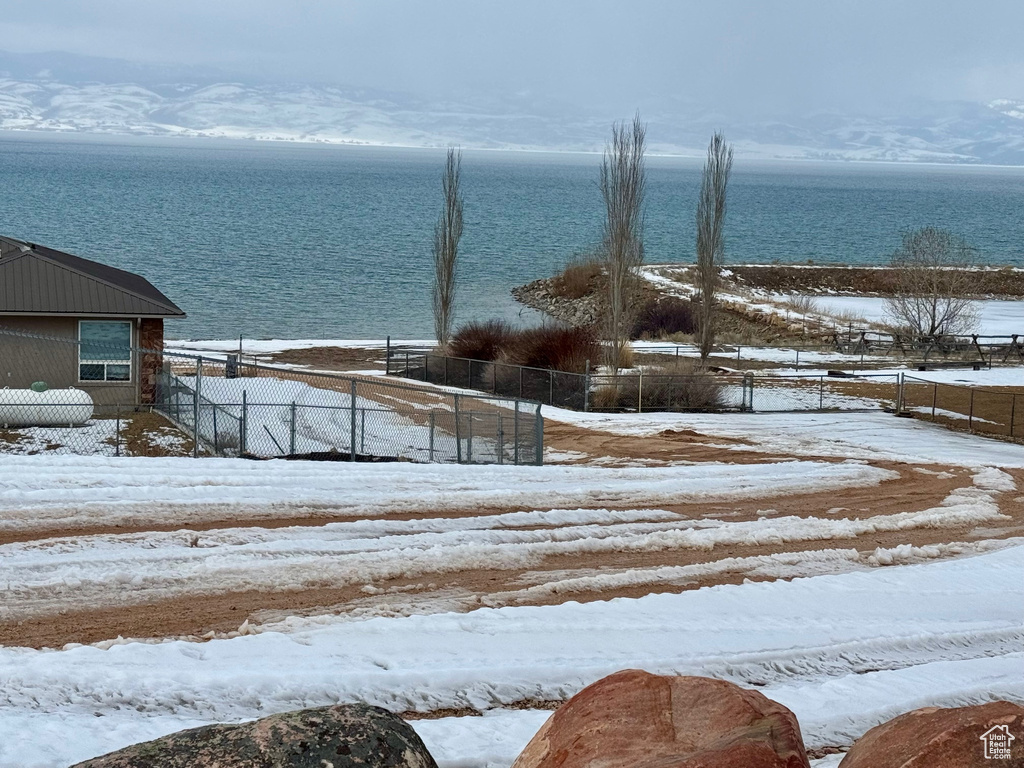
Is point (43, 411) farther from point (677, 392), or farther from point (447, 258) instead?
point (447, 258)

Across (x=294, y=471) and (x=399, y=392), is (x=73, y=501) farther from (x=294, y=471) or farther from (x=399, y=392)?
(x=399, y=392)

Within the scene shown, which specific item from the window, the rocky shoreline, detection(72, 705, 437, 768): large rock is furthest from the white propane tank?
the rocky shoreline

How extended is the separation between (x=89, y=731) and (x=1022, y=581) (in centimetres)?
922

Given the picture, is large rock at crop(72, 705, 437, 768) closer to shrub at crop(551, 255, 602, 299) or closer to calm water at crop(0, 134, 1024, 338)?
calm water at crop(0, 134, 1024, 338)

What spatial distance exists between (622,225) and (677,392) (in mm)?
9307

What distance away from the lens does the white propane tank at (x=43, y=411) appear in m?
22.0

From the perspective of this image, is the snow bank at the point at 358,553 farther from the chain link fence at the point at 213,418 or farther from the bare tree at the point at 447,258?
the bare tree at the point at 447,258

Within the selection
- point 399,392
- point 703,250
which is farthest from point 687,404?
point 703,250

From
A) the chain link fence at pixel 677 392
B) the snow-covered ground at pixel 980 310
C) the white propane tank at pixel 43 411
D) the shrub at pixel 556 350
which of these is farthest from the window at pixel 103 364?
the snow-covered ground at pixel 980 310

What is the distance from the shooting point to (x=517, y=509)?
45.3 feet

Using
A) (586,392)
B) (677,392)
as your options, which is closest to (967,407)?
(677,392)

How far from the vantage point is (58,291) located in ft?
88.2

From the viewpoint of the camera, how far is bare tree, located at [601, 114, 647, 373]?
127ft

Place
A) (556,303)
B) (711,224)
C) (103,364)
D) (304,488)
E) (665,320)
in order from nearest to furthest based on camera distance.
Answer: (304,488) < (103,364) < (711,224) < (665,320) < (556,303)
